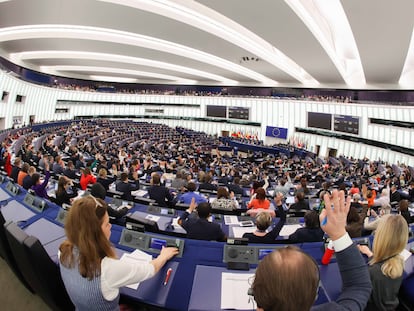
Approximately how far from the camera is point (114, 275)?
5.96 feet

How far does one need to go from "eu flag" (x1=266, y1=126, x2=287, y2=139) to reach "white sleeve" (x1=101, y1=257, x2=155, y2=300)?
3176cm

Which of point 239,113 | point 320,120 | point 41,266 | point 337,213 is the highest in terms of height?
point 239,113

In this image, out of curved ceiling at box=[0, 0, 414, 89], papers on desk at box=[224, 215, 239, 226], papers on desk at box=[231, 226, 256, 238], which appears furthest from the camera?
curved ceiling at box=[0, 0, 414, 89]

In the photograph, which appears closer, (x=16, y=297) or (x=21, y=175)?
(x=16, y=297)

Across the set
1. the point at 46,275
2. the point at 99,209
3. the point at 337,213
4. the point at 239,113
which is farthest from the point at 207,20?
the point at 239,113

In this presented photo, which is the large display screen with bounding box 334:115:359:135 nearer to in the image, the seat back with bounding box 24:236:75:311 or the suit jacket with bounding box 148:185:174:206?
the suit jacket with bounding box 148:185:174:206

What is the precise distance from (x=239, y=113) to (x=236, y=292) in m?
33.5

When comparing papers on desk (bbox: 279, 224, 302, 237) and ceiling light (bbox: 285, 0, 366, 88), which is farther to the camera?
ceiling light (bbox: 285, 0, 366, 88)

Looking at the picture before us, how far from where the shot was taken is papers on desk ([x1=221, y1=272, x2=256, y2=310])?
211cm

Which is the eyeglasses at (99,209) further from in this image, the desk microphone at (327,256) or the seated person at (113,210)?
the desk microphone at (327,256)

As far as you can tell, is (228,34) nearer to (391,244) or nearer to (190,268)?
(190,268)

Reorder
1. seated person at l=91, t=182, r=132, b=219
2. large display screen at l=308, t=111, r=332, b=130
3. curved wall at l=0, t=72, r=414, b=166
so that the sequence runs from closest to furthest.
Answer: seated person at l=91, t=182, r=132, b=219
curved wall at l=0, t=72, r=414, b=166
large display screen at l=308, t=111, r=332, b=130

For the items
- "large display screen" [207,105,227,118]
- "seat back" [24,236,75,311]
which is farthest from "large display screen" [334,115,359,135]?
"seat back" [24,236,75,311]

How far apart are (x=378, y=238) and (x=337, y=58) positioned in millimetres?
20147
